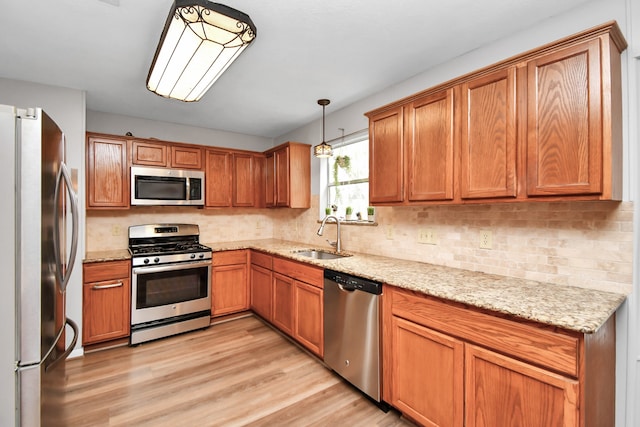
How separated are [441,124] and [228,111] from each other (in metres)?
2.50

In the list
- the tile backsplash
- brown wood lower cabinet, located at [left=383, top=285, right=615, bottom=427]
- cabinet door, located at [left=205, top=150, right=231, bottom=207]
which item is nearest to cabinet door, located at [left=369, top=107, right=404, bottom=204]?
the tile backsplash

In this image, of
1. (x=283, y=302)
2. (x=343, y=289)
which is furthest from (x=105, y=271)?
(x=343, y=289)

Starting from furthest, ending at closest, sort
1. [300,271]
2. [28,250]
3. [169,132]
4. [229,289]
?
[169,132]
[229,289]
[300,271]
[28,250]

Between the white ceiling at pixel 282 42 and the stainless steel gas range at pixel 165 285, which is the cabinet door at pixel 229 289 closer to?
the stainless steel gas range at pixel 165 285

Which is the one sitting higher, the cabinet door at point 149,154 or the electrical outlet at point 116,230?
the cabinet door at point 149,154

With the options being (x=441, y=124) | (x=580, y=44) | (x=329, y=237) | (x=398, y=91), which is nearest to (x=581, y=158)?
(x=580, y=44)

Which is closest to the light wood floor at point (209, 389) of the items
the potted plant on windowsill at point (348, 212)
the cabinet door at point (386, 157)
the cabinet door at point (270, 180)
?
the potted plant on windowsill at point (348, 212)

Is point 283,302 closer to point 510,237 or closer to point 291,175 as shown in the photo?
point 291,175

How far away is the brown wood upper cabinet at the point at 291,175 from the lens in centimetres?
382

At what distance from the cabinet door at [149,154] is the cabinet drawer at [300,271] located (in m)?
1.82

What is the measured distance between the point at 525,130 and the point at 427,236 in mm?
1093

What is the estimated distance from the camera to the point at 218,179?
3947 millimetres

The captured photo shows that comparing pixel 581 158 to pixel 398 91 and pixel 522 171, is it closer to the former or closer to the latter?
pixel 522 171

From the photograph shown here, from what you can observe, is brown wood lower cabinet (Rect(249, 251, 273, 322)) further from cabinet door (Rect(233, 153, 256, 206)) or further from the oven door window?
cabinet door (Rect(233, 153, 256, 206))
